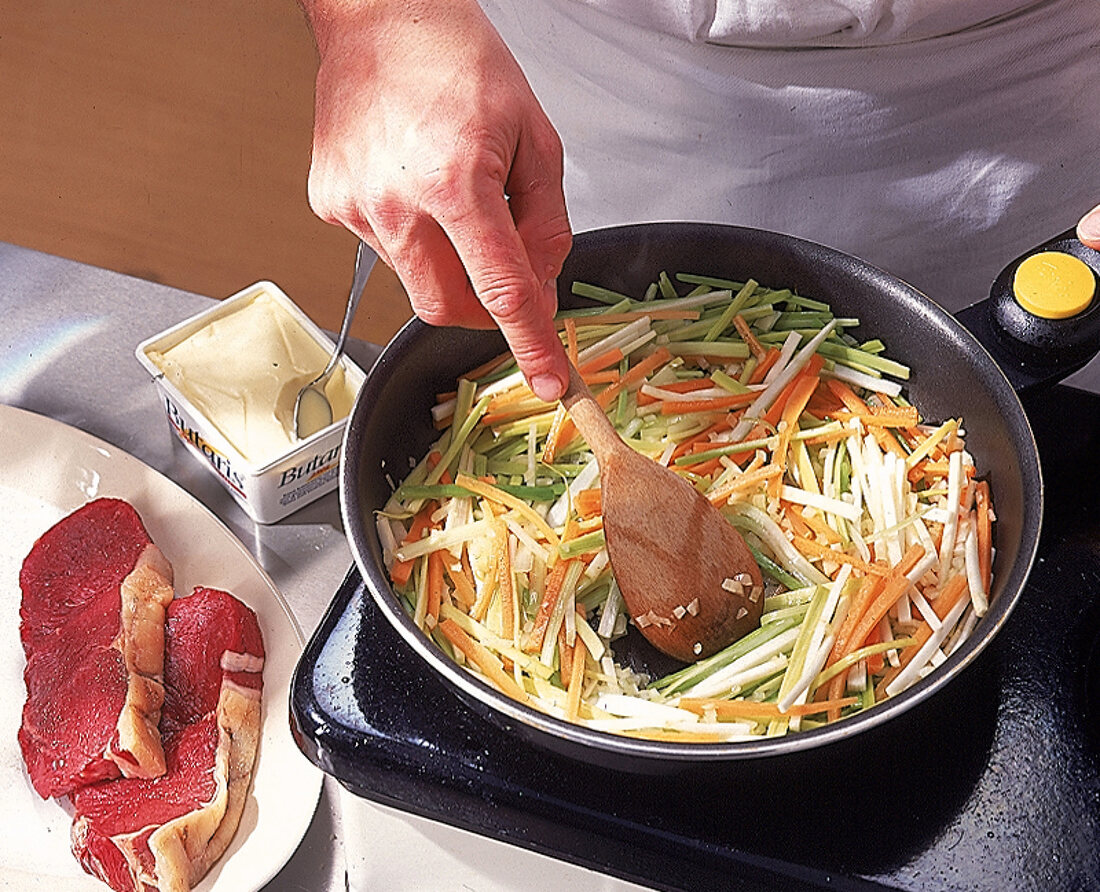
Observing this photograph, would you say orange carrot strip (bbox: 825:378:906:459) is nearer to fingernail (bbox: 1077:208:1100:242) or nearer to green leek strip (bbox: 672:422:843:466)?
green leek strip (bbox: 672:422:843:466)

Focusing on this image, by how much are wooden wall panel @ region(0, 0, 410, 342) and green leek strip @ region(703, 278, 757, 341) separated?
1256mm

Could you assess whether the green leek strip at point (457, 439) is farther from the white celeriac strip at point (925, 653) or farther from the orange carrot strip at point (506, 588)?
the white celeriac strip at point (925, 653)

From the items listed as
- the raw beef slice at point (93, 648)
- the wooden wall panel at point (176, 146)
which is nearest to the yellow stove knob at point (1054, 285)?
the raw beef slice at point (93, 648)

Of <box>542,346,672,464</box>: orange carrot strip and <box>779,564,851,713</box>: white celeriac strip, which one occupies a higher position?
<box>542,346,672,464</box>: orange carrot strip

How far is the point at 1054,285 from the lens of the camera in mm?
975

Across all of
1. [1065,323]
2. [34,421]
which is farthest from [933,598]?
[34,421]

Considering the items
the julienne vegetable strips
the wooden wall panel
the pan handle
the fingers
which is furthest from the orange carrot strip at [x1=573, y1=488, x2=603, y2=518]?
the wooden wall panel

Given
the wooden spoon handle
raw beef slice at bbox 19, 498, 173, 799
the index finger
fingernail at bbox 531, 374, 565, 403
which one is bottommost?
raw beef slice at bbox 19, 498, 173, 799

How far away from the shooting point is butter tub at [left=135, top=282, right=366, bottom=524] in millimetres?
1372

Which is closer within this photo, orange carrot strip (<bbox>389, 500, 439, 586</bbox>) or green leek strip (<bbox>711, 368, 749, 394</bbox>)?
orange carrot strip (<bbox>389, 500, 439, 586</bbox>)

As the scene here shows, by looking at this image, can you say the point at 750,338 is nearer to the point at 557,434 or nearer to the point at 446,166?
the point at 557,434

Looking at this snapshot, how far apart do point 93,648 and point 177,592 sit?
12 cm

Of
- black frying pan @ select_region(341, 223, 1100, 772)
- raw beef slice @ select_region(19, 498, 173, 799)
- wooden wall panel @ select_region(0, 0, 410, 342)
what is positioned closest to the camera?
black frying pan @ select_region(341, 223, 1100, 772)

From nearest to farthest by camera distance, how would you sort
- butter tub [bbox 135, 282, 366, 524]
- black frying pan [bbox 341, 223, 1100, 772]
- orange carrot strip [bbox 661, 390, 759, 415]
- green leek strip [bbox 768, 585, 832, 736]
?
black frying pan [bbox 341, 223, 1100, 772] < green leek strip [bbox 768, 585, 832, 736] < orange carrot strip [bbox 661, 390, 759, 415] < butter tub [bbox 135, 282, 366, 524]
